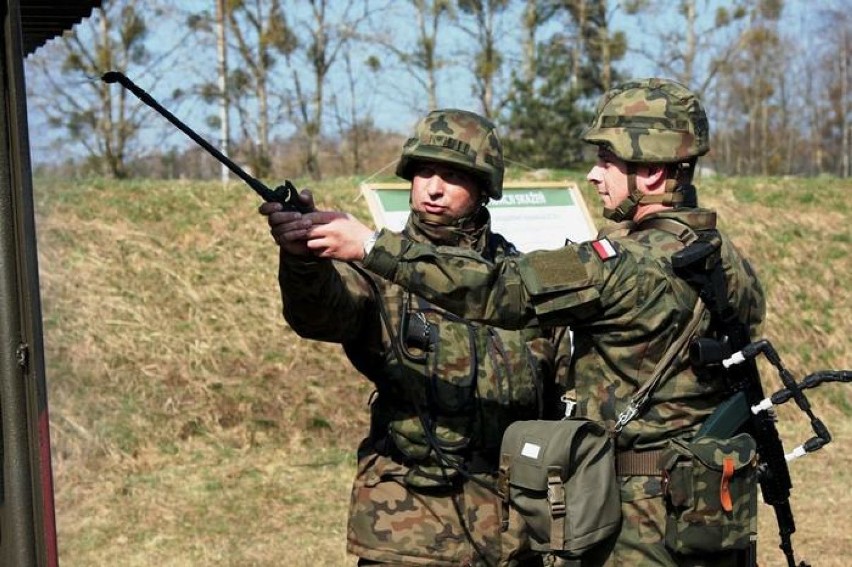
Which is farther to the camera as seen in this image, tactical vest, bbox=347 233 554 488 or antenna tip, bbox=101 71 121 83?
A: tactical vest, bbox=347 233 554 488

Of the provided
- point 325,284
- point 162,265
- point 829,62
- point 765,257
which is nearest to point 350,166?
point 765,257

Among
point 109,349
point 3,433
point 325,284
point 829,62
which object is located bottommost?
point 109,349

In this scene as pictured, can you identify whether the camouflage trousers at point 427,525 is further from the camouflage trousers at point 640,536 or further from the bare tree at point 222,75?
the bare tree at point 222,75

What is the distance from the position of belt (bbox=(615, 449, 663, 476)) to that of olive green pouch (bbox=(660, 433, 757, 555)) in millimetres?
25

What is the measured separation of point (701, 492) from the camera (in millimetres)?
2842

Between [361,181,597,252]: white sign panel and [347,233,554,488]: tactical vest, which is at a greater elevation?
[361,181,597,252]: white sign panel

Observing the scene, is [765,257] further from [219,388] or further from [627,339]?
[627,339]

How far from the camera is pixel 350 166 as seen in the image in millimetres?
29562

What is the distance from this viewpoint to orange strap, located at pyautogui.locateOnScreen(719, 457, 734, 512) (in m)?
Result: 2.86

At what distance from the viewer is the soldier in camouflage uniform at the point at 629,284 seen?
2760 mm

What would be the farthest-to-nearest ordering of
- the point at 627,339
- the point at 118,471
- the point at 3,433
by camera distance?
the point at 118,471 < the point at 627,339 < the point at 3,433

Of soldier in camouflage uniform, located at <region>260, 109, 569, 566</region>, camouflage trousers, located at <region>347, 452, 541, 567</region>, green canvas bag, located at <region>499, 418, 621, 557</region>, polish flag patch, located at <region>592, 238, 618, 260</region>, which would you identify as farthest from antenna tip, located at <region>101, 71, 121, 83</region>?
camouflage trousers, located at <region>347, 452, 541, 567</region>

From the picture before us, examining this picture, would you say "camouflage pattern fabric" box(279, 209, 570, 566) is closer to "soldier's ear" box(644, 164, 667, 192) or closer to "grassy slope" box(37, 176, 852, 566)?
"soldier's ear" box(644, 164, 667, 192)

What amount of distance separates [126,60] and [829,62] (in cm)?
4162
